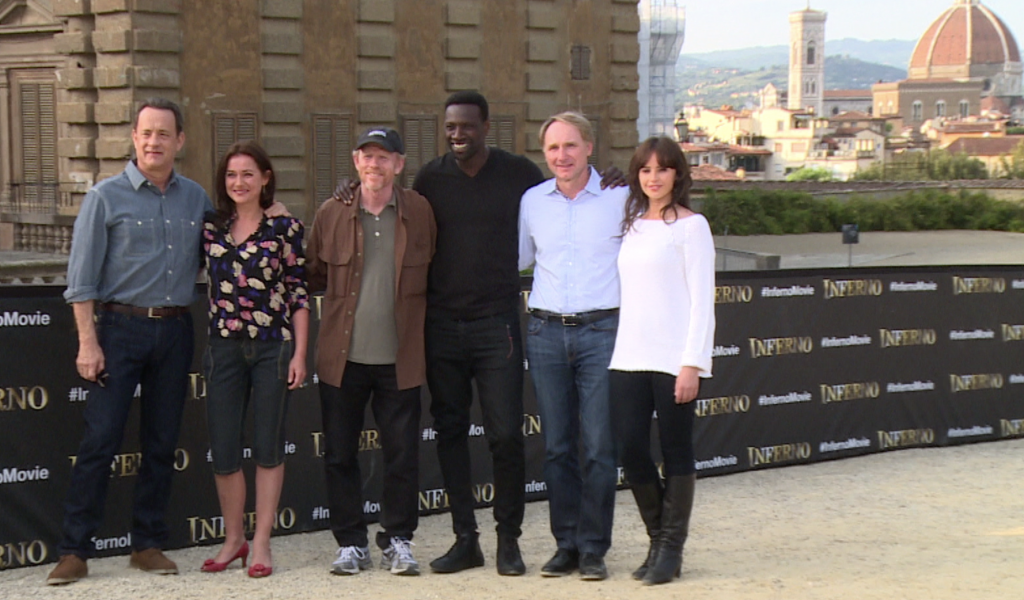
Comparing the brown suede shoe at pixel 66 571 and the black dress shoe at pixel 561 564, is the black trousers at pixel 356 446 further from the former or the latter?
the brown suede shoe at pixel 66 571

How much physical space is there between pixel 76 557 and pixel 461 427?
6.62 ft

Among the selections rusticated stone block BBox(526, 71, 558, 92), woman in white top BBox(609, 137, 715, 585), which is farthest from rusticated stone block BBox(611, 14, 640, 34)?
woman in white top BBox(609, 137, 715, 585)

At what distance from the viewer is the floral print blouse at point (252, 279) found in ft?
22.6

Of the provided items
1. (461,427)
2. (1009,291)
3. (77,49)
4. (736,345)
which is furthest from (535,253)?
(77,49)

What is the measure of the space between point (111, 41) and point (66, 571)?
1329cm

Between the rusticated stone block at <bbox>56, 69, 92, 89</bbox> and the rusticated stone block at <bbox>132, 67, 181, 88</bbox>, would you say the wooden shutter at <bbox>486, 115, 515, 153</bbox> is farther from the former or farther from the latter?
the rusticated stone block at <bbox>56, 69, 92, 89</bbox>

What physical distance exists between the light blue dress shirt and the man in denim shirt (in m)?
1.76

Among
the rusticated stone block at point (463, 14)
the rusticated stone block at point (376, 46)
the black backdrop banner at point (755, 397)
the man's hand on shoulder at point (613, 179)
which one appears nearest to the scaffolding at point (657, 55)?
the rusticated stone block at point (463, 14)

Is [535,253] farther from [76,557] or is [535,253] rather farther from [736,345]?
[736,345]

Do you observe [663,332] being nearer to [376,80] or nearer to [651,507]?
[651,507]

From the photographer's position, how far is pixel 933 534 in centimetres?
830

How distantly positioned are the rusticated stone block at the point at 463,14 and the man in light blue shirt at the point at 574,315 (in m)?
15.6

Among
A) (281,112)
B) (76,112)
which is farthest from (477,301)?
(281,112)

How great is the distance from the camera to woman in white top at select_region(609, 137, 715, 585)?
6.73 m
